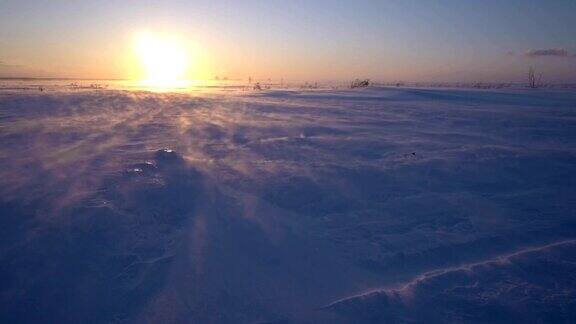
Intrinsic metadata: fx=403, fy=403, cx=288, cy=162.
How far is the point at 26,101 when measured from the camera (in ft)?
35.3

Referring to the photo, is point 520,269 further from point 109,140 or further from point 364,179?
point 109,140

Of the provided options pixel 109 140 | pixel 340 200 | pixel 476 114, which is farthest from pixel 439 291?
pixel 476 114

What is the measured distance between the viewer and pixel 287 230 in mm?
3418

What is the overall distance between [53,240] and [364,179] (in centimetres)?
291

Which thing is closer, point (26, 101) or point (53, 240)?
point (53, 240)

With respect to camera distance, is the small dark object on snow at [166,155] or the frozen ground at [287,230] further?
the small dark object on snow at [166,155]

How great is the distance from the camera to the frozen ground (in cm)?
262

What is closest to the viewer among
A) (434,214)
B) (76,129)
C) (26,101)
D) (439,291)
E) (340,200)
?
(439,291)

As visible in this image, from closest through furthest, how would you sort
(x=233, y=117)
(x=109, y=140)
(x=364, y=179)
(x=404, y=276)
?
(x=404, y=276)
(x=364, y=179)
(x=109, y=140)
(x=233, y=117)

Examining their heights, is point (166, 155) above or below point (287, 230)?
above

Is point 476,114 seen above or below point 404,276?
above

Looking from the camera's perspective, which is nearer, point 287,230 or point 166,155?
point 287,230

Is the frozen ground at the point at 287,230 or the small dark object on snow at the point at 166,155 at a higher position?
the small dark object on snow at the point at 166,155

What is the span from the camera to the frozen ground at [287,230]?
8.59 feet
